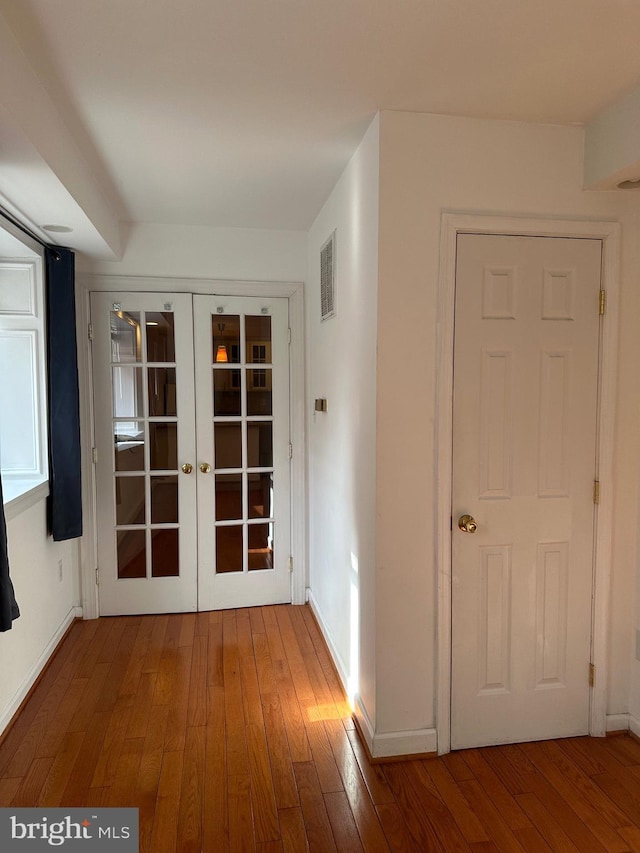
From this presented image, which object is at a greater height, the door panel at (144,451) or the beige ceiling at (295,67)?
the beige ceiling at (295,67)

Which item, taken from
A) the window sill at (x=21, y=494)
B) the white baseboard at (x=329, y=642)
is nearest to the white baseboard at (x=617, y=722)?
the white baseboard at (x=329, y=642)

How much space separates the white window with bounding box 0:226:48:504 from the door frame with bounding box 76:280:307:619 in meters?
0.38

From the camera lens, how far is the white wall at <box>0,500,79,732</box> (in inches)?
99.2

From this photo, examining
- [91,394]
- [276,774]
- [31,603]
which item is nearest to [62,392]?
[91,394]

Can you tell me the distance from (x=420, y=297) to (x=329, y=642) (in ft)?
6.73

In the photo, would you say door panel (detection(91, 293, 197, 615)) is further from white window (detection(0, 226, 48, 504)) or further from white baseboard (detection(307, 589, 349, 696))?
white baseboard (detection(307, 589, 349, 696))

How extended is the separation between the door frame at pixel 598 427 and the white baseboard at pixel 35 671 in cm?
185

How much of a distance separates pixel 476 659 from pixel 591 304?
1525 millimetres

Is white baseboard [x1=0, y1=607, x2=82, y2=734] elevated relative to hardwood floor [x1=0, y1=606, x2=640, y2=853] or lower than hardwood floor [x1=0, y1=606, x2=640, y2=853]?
elevated

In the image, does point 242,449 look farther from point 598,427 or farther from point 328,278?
point 598,427

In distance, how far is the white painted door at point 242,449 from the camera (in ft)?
12.2

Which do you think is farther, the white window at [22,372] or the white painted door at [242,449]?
the white painted door at [242,449]

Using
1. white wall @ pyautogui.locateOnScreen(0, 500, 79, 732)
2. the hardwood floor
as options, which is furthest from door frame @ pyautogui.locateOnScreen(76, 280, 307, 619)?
the hardwood floor

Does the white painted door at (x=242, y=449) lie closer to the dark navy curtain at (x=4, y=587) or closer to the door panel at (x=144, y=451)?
the door panel at (x=144, y=451)
